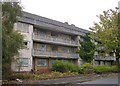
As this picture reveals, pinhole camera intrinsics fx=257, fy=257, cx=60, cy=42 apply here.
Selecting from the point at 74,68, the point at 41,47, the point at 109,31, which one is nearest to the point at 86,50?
the point at 41,47

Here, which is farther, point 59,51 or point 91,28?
point 59,51

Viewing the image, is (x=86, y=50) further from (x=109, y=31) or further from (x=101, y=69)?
(x=109, y=31)

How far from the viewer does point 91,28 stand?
130 ft

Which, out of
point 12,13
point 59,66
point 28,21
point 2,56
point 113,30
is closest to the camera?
point 2,56

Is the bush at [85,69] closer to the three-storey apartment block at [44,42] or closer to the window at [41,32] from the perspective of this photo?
the three-storey apartment block at [44,42]

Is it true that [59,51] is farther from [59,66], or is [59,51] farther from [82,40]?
[59,66]

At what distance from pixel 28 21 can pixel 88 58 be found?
17.7 meters

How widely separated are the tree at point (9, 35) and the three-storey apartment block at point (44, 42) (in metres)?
12.4

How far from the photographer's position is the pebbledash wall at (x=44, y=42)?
1647 inches

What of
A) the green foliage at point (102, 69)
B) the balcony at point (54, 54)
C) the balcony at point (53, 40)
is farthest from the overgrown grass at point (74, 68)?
the balcony at point (53, 40)

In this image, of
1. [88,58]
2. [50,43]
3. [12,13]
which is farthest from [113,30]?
[88,58]

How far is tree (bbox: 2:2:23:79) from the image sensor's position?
74.6 feet

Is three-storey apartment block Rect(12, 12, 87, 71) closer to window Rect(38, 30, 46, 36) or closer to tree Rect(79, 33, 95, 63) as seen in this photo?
window Rect(38, 30, 46, 36)

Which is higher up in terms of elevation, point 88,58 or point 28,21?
point 28,21
